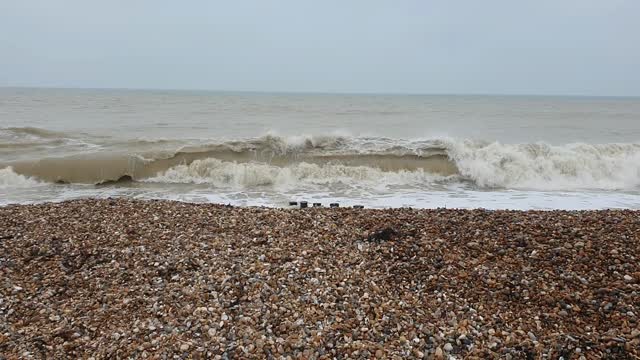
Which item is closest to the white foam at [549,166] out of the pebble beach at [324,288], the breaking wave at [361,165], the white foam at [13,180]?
the breaking wave at [361,165]

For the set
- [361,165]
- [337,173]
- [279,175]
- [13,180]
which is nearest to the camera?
[13,180]

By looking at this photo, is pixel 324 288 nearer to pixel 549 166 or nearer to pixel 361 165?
pixel 361 165

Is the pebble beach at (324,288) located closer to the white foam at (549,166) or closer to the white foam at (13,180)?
the white foam at (549,166)

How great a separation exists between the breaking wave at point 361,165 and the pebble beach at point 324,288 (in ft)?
19.3

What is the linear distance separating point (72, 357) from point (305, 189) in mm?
8323

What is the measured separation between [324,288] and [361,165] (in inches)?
383

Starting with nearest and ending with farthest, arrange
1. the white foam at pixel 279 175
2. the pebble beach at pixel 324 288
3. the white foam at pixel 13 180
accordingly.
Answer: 1. the pebble beach at pixel 324 288
2. the white foam at pixel 13 180
3. the white foam at pixel 279 175

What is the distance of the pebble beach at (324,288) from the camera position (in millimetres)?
3725

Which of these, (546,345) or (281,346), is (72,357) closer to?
(281,346)

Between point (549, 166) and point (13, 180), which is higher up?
point (549, 166)

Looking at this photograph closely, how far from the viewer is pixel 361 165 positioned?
46.1 ft

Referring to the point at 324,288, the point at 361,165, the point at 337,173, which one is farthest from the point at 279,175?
the point at 324,288

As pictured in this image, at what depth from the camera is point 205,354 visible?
360 cm

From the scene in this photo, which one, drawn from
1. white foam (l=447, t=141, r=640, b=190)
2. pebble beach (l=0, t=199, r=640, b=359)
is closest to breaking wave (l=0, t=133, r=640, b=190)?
white foam (l=447, t=141, r=640, b=190)
